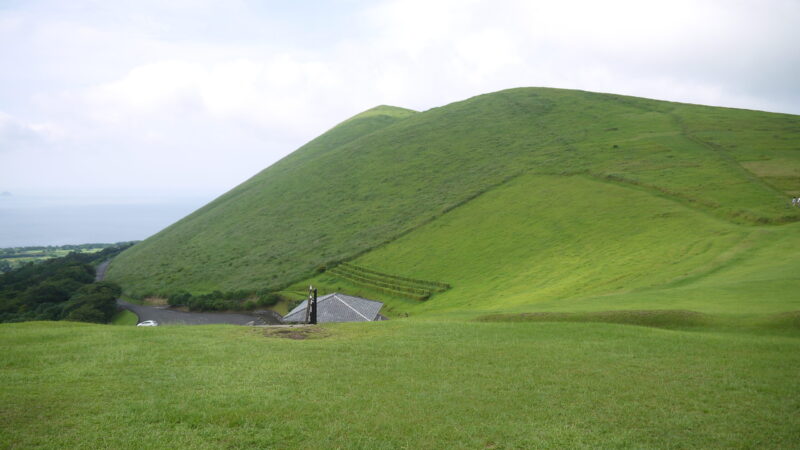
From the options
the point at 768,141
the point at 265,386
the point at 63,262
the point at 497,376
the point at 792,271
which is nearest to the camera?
the point at 265,386

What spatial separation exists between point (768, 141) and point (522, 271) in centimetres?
4249

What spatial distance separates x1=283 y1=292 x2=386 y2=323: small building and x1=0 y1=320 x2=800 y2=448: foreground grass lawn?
13.3 metres

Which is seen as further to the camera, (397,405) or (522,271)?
(522,271)

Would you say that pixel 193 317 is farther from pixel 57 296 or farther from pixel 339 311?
pixel 339 311

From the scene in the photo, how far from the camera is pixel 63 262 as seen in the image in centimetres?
9388

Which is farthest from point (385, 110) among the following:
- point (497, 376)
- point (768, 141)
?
point (497, 376)

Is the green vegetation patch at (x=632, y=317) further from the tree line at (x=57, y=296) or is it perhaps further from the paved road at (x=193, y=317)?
the tree line at (x=57, y=296)

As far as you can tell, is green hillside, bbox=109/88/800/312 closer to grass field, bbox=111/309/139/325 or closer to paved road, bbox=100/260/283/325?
paved road, bbox=100/260/283/325

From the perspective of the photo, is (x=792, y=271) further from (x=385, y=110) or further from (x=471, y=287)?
(x=385, y=110)

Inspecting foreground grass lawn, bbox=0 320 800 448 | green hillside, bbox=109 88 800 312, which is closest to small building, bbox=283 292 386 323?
green hillside, bbox=109 88 800 312

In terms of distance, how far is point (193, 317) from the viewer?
53.5 metres

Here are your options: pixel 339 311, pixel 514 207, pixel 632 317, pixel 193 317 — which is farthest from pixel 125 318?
pixel 632 317

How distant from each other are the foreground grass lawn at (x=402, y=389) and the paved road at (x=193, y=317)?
110ft

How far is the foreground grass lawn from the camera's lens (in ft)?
29.5
